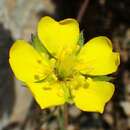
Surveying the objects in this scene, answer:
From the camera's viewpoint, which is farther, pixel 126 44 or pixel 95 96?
pixel 126 44

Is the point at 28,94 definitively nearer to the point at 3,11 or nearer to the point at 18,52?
the point at 3,11

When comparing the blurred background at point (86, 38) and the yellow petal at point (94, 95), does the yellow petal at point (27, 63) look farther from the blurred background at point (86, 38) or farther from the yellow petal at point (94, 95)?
the blurred background at point (86, 38)

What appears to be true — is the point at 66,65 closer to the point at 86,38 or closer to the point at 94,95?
the point at 94,95

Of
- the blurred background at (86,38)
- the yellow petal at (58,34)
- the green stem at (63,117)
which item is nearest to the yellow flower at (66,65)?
the yellow petal at (58,34)

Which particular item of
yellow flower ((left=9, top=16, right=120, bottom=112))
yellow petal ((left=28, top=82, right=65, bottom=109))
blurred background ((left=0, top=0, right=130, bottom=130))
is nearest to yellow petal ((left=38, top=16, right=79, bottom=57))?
yellow flower ((left=9, top=16, right=120, bottom=112))

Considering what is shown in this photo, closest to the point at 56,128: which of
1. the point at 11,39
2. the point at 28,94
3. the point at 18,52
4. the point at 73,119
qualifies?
the point at 73,119

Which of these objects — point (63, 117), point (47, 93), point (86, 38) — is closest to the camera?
point (47, 93)

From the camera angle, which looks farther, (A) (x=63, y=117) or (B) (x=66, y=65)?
(A) (x=63, y=117)

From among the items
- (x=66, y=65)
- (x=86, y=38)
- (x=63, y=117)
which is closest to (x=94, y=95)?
(x=66, y=65)
